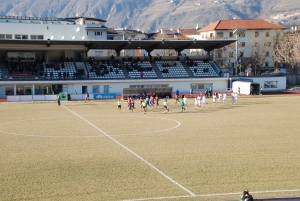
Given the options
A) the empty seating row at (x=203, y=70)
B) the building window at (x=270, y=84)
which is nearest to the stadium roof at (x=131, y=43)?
the empty seating row at (x=203, y=70)

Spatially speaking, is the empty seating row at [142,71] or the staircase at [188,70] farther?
the staircase at [188,70]

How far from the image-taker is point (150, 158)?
2058 cm

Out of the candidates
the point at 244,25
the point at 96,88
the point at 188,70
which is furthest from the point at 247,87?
the point at 244,25

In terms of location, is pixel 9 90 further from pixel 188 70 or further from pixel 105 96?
pixel 188 70

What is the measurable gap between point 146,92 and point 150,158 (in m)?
41.6

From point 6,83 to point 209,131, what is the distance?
38634mm

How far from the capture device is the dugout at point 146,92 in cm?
6081

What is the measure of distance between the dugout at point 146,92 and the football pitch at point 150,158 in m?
24.5

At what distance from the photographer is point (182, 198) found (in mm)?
14773

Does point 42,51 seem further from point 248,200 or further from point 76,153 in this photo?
point 248,200

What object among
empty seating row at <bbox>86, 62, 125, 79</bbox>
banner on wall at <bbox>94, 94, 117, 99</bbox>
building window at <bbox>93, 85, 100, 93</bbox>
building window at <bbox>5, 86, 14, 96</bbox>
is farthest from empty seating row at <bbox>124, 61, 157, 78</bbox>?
building window at <bbox>5, 86, 14, 96</bbox>

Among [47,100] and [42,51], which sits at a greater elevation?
[42,51]

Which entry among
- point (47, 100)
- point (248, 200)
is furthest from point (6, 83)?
point (248, 200)

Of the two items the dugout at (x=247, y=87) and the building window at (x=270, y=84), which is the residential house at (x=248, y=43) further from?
the dugout at (x=247, y=87)
